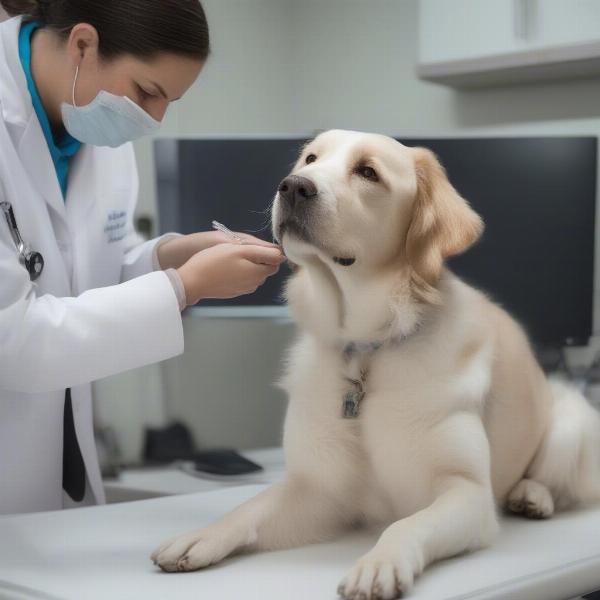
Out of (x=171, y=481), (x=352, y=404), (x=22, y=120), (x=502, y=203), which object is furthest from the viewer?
(x=502, y=203)

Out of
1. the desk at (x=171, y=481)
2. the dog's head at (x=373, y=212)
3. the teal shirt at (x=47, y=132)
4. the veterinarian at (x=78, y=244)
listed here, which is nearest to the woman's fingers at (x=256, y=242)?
the veterinarian at (x=78, y=244)

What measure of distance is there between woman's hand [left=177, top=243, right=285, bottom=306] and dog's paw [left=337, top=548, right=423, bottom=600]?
416 mm

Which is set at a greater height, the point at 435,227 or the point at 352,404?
the point at 435,227

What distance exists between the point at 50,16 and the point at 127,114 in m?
0.18

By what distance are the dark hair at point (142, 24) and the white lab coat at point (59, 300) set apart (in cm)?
14

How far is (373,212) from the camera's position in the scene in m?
1.07

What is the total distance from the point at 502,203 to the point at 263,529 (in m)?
1.21

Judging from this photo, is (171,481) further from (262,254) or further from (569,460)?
(569,460)

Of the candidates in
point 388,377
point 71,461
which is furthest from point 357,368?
point 71,461

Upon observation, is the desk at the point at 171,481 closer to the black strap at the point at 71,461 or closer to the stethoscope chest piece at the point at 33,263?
the black strap at the point at 71,461

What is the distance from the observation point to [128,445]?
2357mm

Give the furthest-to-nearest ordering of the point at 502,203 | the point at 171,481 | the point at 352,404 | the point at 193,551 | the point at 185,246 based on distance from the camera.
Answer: the point at 502,203, the point at 171,481, the point at 185,246, the point at 352,404, the point at 193,551

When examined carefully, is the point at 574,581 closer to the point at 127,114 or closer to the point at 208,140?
the point at 127,114

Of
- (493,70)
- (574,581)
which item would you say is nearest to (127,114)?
(574,581)
